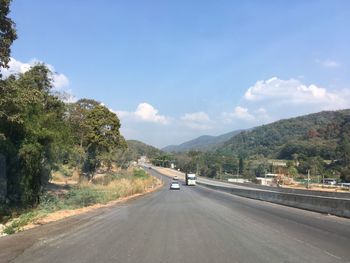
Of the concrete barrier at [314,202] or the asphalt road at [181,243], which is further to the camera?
the concrete barrier at [314,202]

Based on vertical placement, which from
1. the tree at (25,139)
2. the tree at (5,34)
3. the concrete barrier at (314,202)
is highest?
the tree at (5,34)

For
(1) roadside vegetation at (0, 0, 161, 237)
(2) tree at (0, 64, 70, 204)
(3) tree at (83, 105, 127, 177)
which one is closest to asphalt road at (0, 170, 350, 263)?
(1) roadside vegetation at (0, 0, 161, 237)

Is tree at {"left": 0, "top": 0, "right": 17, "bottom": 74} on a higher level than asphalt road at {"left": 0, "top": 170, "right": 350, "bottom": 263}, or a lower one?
higher

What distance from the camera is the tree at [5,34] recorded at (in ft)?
71.2

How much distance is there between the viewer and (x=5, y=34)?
22375 millimetres

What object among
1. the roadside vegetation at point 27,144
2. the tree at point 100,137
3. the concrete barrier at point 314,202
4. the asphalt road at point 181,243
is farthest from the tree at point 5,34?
the tree at point 100,137

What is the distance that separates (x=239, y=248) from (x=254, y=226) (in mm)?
6024

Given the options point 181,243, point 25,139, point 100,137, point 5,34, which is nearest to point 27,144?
point 25,139

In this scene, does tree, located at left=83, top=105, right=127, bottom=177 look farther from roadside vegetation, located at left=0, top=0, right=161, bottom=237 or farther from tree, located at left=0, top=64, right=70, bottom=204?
tree, located at left=0, top=64, right=70, bottom=204

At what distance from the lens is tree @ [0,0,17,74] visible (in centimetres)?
2170

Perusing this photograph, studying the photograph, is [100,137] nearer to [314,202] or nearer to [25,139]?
[25,139]

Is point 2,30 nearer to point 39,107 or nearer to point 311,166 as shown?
point 39,107

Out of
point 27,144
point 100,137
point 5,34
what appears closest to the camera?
point 5,34

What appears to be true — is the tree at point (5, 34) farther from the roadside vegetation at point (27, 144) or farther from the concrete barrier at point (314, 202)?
the concrete barrier at point (314, 202)
